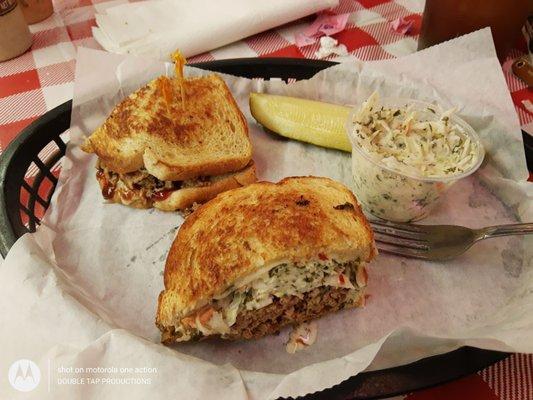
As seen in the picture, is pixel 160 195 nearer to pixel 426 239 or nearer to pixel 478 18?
pixel 426 239

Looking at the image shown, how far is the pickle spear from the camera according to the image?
5.93ft

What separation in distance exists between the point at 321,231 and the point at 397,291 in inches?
14.9

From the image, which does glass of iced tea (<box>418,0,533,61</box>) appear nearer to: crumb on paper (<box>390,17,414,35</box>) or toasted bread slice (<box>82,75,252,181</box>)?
crumb on paper (<box>390,17,414,35</box>)

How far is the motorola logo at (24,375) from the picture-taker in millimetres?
1075

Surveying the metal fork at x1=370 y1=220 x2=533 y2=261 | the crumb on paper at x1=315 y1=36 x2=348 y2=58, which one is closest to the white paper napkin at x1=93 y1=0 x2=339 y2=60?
the crumb on paper at x1=315 y1=36 x2=348 y2=58

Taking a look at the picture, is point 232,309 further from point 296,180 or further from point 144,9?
point 144,9

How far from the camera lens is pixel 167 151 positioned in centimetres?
162

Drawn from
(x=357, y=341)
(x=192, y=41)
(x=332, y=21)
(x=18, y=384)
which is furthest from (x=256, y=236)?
(x=332, y=21)

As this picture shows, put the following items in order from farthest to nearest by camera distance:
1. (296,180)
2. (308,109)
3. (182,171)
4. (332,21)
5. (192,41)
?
(332,21)
(192,41)
(308,109)
(182,171)
(296,180)

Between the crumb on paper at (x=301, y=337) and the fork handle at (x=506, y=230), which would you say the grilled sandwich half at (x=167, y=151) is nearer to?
the crumb on paper at (x=301, y=337)

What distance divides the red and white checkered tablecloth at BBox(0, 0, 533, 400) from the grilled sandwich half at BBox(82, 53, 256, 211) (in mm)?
706

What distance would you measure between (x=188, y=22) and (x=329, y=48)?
80 centimetres

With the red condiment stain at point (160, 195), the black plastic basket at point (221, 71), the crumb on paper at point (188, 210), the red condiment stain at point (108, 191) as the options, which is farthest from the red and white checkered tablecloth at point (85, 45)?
the crumb on paper at point (188, 210)

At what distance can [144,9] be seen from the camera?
8.25ft
